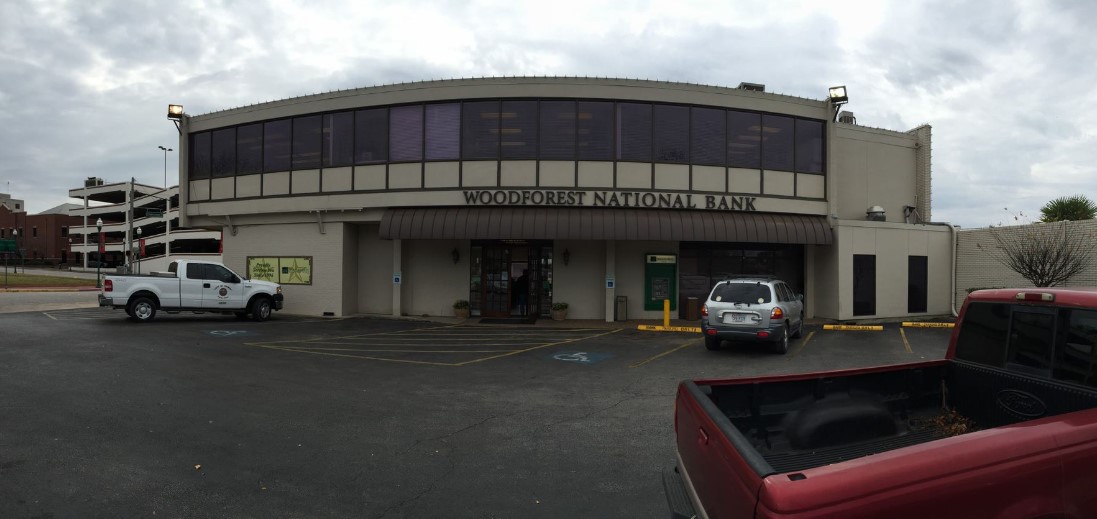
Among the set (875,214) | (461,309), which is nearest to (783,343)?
(461,309)

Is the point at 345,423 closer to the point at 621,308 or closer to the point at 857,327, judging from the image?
the point at 621,308

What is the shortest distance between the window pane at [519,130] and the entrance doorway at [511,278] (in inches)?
124

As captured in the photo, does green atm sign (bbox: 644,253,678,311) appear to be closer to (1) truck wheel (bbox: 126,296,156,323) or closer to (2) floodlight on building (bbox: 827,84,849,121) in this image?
(2) floodlight on building (bbox: 827,84,849,121)

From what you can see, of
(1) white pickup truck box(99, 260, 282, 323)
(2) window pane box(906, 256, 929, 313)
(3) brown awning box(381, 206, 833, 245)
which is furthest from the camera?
(2) window pane box(906, 256, 929, 313)

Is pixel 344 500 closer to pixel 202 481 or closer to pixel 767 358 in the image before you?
pixel 202 481

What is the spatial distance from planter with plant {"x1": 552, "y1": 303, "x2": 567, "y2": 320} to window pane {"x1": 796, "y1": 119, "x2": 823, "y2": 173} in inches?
377

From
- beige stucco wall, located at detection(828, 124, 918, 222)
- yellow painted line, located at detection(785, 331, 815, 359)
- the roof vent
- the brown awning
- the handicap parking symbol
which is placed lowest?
the handicap parking symbol

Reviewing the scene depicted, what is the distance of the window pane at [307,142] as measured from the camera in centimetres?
1891

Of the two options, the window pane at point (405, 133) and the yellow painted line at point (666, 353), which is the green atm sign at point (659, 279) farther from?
the window pane at point (405, 133)

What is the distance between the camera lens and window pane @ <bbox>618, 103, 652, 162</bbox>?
17281mm

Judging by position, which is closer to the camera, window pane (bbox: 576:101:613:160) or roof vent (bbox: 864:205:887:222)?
window pane (bbox: 576:101:613:160)

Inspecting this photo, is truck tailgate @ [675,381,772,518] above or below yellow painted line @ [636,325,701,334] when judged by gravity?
above

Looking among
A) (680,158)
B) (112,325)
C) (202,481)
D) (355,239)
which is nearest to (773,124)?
(680,158)

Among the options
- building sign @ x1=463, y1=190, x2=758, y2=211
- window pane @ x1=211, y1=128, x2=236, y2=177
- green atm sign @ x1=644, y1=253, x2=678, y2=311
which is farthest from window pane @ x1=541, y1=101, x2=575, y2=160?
window pane @ x1=211, y1=128, x2=236, y2=177
